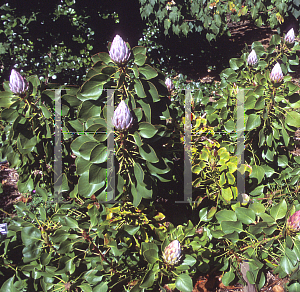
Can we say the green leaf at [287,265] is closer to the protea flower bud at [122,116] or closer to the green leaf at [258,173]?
the green leaf at [258,173]

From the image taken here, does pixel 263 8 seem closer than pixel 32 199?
No

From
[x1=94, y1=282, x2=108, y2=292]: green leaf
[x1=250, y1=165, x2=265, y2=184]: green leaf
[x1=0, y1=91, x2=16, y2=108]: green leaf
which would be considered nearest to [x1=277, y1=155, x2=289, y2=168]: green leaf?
[x1=250, y1=165, x2=265, y2=184]: green leaf

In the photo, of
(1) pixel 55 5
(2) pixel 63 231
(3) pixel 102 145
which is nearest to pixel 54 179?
(2) pixel 63 231

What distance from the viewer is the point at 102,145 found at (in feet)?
4.67

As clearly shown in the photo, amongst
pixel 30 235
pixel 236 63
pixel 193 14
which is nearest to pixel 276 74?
pixel 236 63

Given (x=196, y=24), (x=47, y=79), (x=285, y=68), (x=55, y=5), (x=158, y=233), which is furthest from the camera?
(x=196, y=24)

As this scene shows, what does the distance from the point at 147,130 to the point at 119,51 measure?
1.32 feet

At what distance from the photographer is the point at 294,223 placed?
132 cm

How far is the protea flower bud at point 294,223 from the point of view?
1.31 m

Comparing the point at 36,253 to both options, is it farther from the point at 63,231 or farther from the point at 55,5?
the point at 55,5

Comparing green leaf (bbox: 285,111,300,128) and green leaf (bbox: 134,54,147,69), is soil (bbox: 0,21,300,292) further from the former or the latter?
green leaf (bbox: 134,54,147,69)

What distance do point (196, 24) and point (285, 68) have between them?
2.91 m

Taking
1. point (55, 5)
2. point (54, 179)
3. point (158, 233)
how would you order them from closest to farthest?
point (158, 233)
point (54, 179)
point (55, 5)

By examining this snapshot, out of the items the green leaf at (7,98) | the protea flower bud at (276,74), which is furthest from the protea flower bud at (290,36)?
the green leaf at (7,98)
